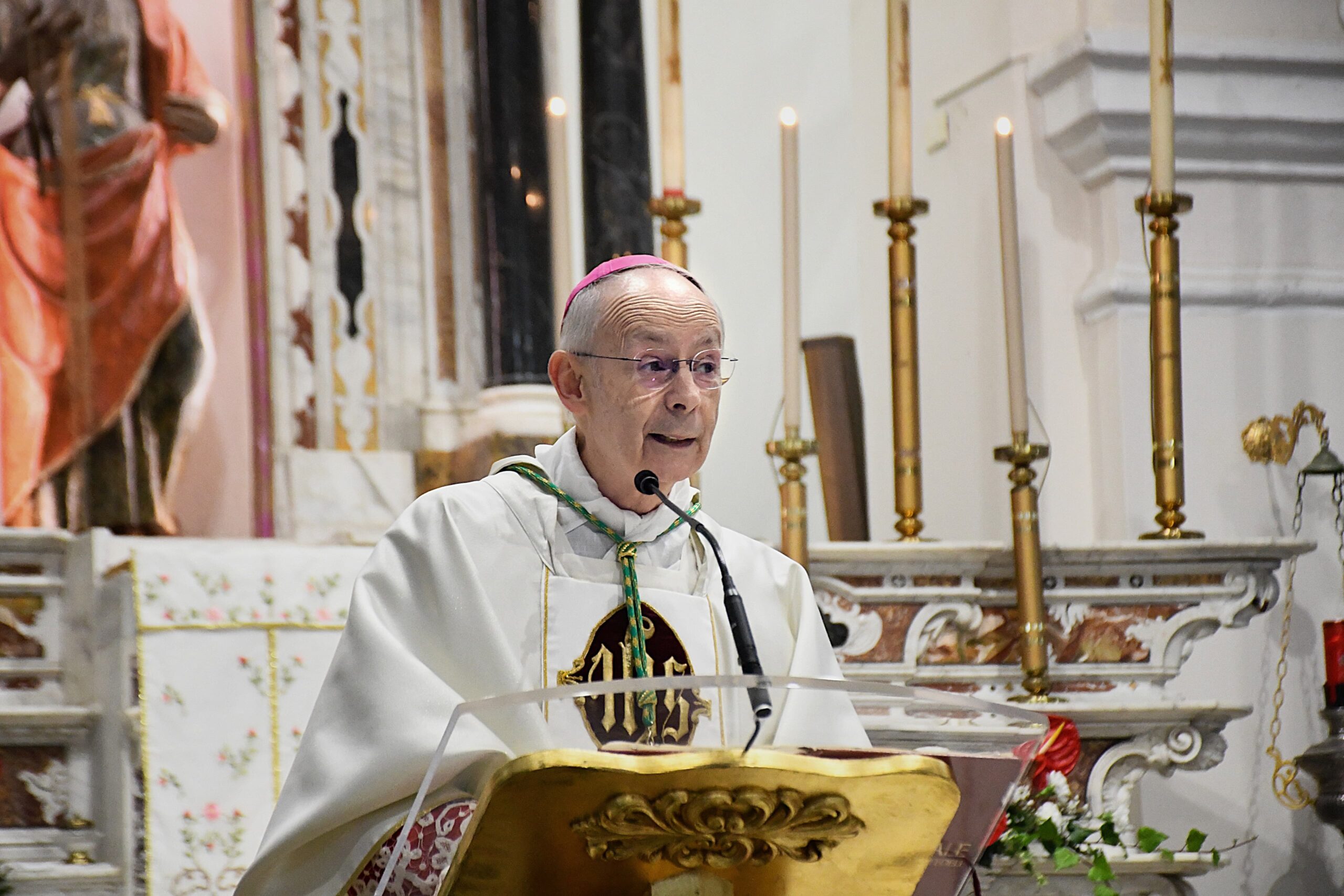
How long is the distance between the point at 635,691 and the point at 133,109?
10.1 feet

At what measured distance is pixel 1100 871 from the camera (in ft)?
9.75

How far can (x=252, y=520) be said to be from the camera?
3.99 meters

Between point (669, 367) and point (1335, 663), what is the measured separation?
2118mm

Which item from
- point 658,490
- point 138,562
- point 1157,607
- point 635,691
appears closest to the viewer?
point 635,691

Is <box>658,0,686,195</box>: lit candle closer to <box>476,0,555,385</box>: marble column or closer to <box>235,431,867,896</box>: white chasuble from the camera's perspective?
<box>476,0,555,385</box>: marble column

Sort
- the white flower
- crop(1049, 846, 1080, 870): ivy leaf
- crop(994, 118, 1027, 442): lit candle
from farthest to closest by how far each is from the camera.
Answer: crop(994, 118, 1027, 442): lit candle < the white flower < crop(1049, 846, 1080, 870): ivy leaf

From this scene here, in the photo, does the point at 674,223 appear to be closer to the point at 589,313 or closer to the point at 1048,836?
the point at 589,313

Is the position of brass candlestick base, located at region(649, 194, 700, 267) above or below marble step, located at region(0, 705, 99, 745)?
above

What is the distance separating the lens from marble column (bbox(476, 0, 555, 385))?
13.4ft

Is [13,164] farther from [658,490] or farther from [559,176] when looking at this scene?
[658,490]

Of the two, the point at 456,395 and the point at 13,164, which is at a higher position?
the point at 13,164

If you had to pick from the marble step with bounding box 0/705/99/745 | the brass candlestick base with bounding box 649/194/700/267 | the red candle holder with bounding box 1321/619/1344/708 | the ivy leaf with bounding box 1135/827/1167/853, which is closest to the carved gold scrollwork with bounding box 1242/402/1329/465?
the red candle holder with bounding box 1321/619/1344/708

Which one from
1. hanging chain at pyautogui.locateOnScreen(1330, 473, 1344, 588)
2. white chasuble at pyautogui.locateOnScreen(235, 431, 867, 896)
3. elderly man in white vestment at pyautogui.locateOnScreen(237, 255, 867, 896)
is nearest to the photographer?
white chasuble at pyautogui.locateOnScreen(235, 431, 867, 896)

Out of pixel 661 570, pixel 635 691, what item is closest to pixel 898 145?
pixel 661 570
